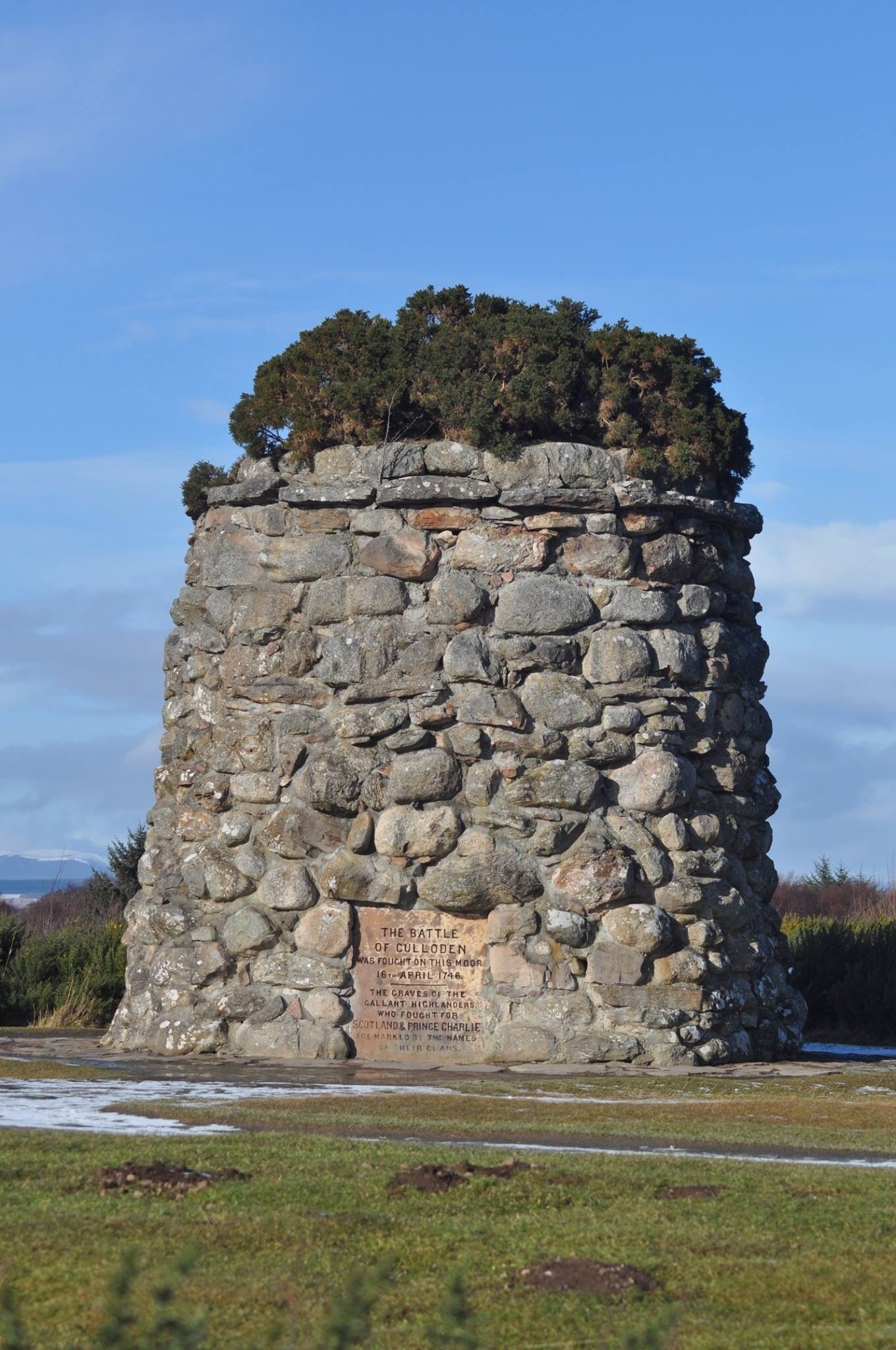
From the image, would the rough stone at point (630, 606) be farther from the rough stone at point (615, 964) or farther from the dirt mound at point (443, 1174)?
the dirt mound at point (443, 1174)

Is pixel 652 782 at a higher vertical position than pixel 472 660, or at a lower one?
lower

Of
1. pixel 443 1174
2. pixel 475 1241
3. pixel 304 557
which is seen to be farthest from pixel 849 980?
pixel 475 1241

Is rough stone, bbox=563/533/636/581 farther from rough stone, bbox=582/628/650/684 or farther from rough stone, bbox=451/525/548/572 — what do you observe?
rough stone, bbox=582/628/650/684

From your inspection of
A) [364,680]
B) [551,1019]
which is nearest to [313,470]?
Answer: [364,680]

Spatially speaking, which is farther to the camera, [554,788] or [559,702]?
[559,702]

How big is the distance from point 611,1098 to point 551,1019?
194cm

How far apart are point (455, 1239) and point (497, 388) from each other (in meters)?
8.05

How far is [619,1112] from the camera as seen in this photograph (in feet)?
26.8

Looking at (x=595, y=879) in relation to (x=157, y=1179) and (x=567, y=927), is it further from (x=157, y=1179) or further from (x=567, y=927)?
(x=157, y=1179)

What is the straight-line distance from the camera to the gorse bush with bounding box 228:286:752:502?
1192 cm

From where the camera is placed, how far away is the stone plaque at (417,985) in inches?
435

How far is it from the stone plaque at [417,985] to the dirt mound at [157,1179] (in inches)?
212

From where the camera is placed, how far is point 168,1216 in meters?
5.06

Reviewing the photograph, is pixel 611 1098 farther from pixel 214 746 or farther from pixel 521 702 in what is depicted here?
pixel 214 746
